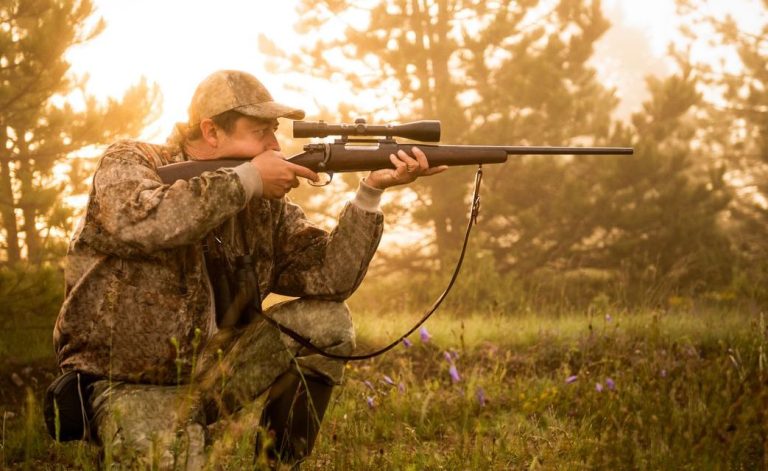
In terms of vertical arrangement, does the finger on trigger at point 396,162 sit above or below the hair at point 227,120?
below

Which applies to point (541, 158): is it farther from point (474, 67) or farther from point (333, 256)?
point (333, 256)

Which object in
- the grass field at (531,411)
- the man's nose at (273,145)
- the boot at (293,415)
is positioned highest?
the man's nose at (273,145)

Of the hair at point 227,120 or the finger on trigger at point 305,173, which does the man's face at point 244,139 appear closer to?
the hair at point 227,120

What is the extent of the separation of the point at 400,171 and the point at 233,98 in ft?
2.85

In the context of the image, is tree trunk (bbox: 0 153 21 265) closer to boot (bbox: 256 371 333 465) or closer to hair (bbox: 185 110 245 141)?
hair (bbox: 185 110 245 141)

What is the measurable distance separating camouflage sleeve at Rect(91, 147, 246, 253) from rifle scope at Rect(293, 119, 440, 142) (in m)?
0.56

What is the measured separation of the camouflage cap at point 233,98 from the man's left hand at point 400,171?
1.71 feet

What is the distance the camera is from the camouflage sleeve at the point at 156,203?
9.75 feet

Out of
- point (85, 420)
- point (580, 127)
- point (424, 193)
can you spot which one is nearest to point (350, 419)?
point (85, 420)

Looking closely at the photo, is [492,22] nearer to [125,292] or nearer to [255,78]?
[255,78]

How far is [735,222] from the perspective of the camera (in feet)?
55.1

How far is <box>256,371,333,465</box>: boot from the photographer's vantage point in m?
3.40

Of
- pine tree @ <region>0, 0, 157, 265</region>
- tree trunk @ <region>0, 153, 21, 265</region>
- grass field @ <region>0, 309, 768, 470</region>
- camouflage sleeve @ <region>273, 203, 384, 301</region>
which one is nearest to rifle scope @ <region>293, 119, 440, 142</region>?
camouflage sleeve @ <region>273, 203, 384, 301</region>

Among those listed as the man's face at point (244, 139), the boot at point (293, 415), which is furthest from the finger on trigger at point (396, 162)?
the boot at point (293, 415)
